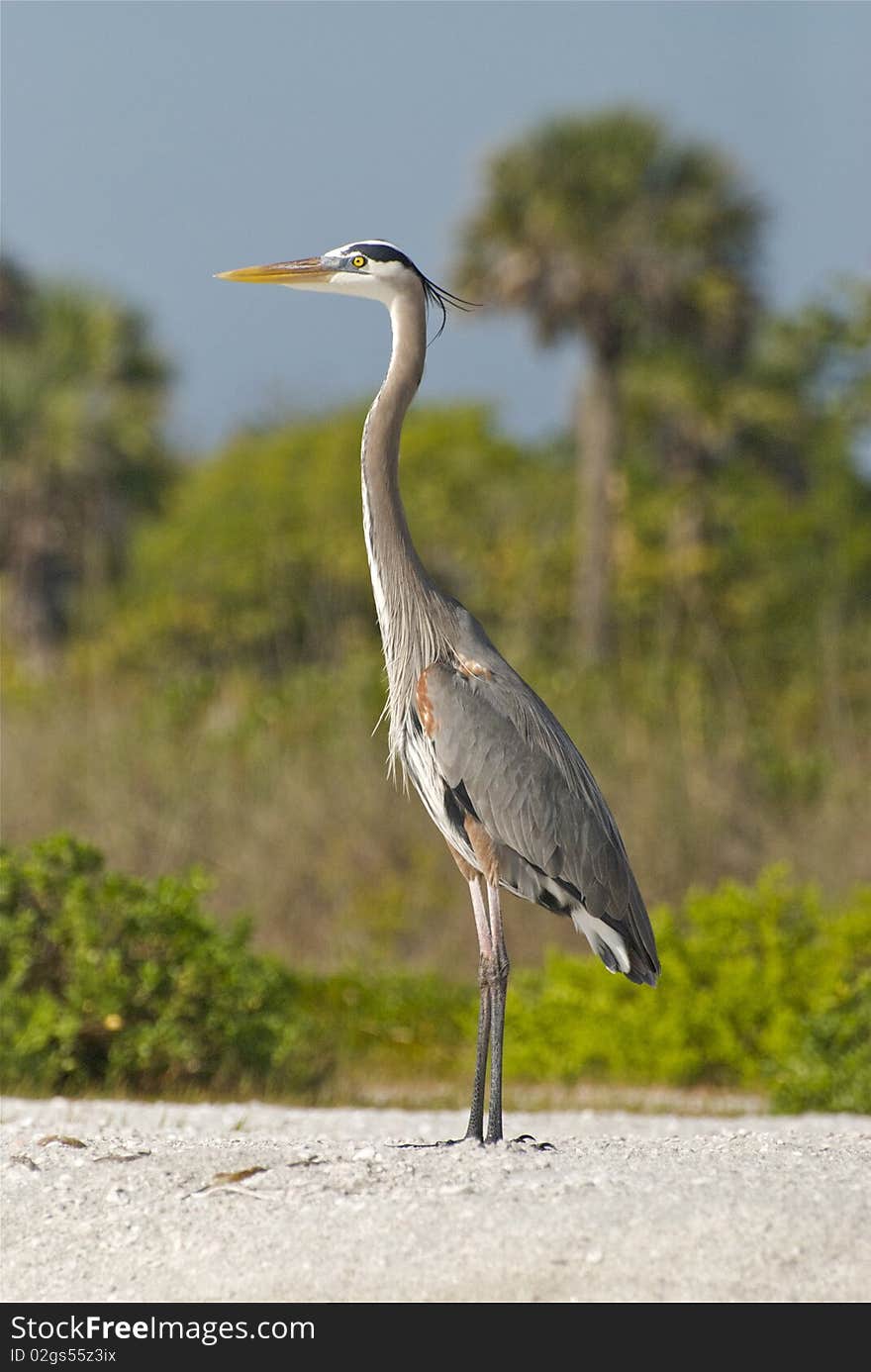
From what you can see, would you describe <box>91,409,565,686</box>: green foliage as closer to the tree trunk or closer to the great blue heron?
the tree trunk

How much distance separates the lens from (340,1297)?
404 cm

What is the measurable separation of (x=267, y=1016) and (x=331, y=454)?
101 feet

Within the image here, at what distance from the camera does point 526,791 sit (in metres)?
5.41

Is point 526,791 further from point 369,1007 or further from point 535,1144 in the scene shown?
point 369,1007

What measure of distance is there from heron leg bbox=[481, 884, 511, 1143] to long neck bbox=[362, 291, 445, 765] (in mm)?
621

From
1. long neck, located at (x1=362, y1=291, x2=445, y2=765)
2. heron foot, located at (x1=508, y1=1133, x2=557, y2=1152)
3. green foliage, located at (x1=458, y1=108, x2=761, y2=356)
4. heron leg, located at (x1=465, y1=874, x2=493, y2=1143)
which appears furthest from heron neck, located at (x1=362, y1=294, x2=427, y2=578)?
green foliage, located at (x1=458, y1=108, x2=761, y2=356)

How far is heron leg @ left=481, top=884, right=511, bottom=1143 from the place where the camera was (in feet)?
17.5

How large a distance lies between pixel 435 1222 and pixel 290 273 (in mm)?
3221

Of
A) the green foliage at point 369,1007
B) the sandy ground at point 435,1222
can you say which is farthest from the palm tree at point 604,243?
the sandy ground at point 435,1222

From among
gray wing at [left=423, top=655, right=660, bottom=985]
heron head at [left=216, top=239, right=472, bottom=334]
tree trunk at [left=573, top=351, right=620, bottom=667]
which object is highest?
tree trunk at [left=573, top=351, right=620, bottom=667]

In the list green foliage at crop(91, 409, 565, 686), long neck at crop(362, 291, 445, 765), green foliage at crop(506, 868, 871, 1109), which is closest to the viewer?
long neck at crop(362, 291, 445, 765)

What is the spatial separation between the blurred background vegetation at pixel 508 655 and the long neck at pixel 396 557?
2.71 m
